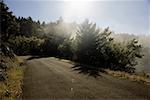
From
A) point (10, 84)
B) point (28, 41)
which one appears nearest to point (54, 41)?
point (28, 41)

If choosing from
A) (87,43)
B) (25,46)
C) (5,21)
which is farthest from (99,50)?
(25,46)


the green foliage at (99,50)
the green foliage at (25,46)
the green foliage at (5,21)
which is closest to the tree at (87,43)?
the green foliage at (99,50)

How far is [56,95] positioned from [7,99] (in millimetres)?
3045

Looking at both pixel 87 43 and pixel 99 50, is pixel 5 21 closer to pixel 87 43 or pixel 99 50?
pixel 87 43

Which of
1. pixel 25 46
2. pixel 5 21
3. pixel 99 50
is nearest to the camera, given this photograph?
pixel 5 21

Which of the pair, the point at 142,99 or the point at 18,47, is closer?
the point at 142,99

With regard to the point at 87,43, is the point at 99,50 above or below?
below

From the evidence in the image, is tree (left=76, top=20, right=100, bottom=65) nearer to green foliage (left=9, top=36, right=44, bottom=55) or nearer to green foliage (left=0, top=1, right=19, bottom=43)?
green foliage (left=0, top=1, right=19, bottom=43)

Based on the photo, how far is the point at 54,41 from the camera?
97312 millimetres

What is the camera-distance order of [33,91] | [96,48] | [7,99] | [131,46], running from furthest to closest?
1. [131,46]
2. [96,48]
3. [33,91]
4. [7,99]

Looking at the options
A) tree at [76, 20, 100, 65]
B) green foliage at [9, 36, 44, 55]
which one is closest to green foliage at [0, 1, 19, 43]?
tree at [76, 20, 100, 65]

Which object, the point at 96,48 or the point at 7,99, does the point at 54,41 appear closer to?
the point at 96,48

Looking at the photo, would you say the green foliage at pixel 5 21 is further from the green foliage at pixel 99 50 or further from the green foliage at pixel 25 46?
the green foliage at pixel 25 46

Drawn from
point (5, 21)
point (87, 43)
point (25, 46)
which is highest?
point (5, 21)
